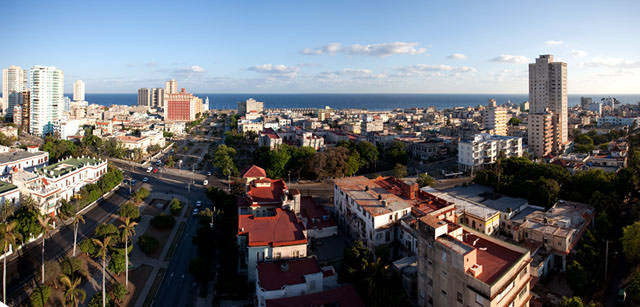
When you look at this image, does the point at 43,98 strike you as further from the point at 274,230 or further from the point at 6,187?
the point at 274,230

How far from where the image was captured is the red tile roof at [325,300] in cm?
1686

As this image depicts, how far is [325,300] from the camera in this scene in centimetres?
1712

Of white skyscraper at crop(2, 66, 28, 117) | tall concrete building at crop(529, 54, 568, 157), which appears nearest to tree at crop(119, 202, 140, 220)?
tall concrete building at crop(529, 54, 568, 157)

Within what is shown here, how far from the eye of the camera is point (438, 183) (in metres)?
42.1

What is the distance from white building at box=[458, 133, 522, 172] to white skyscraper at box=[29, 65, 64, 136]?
70640 mm

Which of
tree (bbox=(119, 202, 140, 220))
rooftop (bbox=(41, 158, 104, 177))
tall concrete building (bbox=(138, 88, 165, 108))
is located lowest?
tree (bbox=(119, 202, 140, 220))

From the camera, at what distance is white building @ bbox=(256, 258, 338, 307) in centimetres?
1769

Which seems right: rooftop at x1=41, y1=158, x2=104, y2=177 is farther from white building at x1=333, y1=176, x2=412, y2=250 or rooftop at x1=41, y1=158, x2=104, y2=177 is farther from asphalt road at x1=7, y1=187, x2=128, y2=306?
white building at x1=333, y1=176, x2=412, y2=250

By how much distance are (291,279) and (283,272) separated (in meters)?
0.76

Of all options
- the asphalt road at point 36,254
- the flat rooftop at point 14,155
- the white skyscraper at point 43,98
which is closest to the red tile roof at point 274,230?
the asphalt road at point 36,254

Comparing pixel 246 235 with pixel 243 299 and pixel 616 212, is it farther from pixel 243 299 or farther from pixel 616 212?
pixel 616 212

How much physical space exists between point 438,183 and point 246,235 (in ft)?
86.9

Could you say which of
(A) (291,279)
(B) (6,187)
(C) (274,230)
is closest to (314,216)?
(C) (274,230)

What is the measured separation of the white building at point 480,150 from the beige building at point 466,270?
3103 cm
